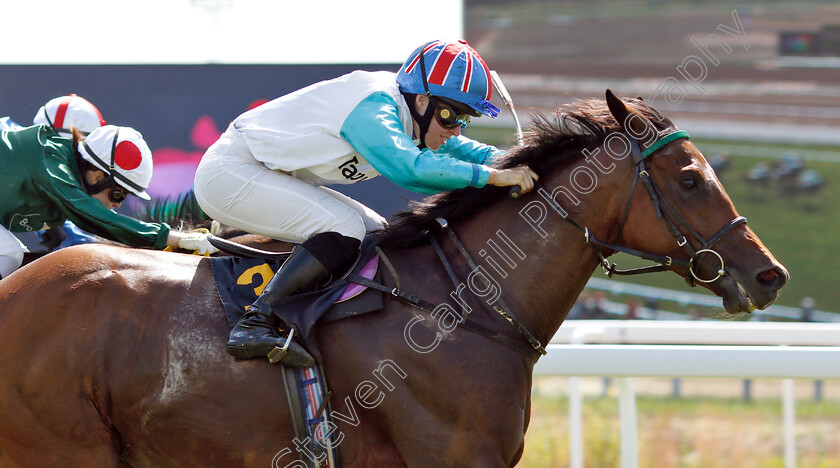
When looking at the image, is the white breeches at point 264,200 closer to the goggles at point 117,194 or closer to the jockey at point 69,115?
the goggles at point 117,194

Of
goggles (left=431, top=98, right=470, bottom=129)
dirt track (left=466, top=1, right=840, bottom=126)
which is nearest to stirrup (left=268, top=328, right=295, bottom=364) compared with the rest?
goggles (left=431, top=98, right=470, bottom=129)

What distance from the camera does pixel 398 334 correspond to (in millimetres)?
2992

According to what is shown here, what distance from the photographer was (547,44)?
2911 centimetres

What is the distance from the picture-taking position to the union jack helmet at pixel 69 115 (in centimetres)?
516

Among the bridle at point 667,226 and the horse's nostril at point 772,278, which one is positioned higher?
the bridle at point 667,226

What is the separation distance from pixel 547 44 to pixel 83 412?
90.3ft

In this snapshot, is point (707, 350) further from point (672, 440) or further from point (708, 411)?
point (708, 411)

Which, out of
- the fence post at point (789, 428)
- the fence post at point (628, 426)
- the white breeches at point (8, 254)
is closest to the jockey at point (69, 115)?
the white breeches at point (8, 254)

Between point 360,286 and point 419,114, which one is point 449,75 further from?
point 360,286

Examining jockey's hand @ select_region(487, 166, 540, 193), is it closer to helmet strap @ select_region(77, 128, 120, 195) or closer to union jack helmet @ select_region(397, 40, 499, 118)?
union jack helmet @ select_region(397, 40, 499, 118)

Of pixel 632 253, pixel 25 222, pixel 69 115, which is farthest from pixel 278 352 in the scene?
pixel 69 115

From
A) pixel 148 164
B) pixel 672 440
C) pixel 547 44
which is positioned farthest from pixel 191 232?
pixel 547 44

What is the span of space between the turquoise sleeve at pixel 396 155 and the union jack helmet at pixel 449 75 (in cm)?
17

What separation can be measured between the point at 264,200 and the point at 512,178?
0.89 meters
